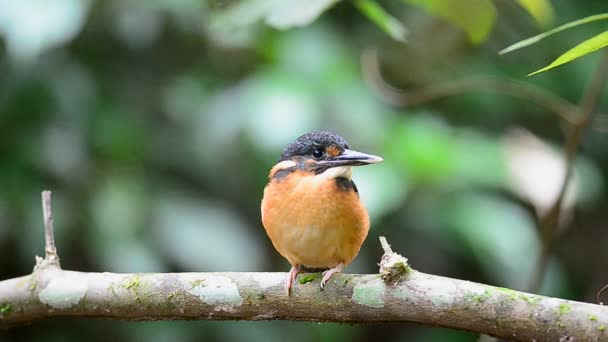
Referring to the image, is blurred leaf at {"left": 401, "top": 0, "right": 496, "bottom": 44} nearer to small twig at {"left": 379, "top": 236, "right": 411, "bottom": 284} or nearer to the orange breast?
small twig at {"left": 379, "top": 236, "right": 411, "bottom": 284}

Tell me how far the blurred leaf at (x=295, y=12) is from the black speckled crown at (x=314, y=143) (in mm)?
537

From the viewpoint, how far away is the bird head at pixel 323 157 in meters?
2.38

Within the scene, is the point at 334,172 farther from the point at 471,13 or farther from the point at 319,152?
the point at 471,13

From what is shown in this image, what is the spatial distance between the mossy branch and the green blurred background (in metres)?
1.17

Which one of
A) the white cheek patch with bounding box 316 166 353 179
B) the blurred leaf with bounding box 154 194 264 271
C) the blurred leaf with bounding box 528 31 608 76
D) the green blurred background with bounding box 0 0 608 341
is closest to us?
the blurred leaf with bounding box 528 31 608 76

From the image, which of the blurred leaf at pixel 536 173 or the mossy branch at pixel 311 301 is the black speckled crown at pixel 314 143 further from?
the blurred leaf at pixel 536 173

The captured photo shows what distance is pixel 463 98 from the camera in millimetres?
4309

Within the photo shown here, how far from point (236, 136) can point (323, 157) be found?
145cm

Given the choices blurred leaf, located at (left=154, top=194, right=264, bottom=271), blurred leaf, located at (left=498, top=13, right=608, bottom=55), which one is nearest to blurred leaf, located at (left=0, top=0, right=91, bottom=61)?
blurred leaf, located at (left=154, top=194, right=264, bottom=271)

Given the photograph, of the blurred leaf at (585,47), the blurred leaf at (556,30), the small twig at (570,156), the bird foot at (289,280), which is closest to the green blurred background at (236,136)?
the small twig at (570,156)

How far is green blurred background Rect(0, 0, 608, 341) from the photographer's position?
3.41 meters

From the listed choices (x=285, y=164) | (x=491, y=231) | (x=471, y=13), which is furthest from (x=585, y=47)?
(x=491, y=231)

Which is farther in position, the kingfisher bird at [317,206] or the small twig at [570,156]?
the small twig at [570,156]

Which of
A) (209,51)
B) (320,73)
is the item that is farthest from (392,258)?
(209,51)
